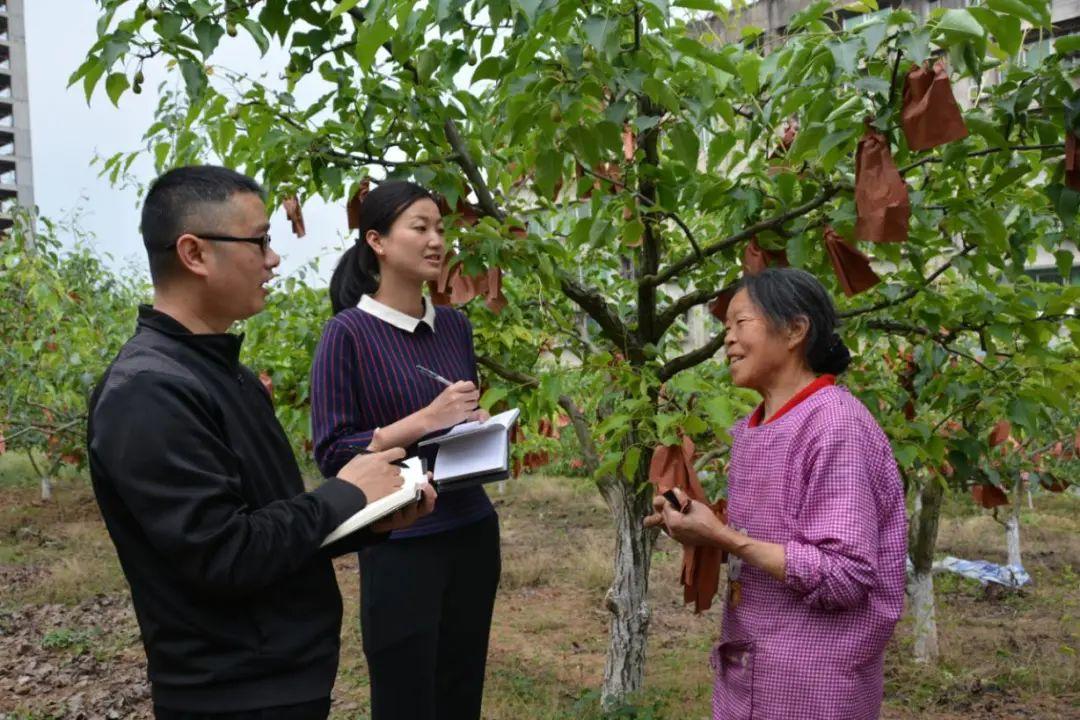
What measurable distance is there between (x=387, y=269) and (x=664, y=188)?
0.88 metres

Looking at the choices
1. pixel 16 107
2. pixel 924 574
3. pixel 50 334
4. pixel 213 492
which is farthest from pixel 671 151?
Result: pixel 16 107

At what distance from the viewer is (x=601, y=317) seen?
119 inches

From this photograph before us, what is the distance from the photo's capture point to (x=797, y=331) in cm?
159

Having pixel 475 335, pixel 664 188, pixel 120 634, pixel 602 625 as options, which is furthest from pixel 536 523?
pixel 664 188

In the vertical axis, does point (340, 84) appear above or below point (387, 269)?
above

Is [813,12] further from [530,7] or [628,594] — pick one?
[628,594]

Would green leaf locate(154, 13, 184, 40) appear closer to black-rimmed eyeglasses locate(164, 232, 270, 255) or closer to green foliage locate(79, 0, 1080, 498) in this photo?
green foliage locate(79, 0, 1080, 498)

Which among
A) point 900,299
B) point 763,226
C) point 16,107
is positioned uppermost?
point 16,107

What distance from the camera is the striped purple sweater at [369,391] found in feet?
6.50

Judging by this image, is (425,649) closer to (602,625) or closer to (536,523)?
(602,625)

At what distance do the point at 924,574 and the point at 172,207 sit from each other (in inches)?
168

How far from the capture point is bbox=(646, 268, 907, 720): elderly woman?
143 cm

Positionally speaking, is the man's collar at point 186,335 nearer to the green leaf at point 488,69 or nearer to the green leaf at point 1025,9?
the green leaf at point 488,69

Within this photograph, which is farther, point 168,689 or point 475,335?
point 475,335
